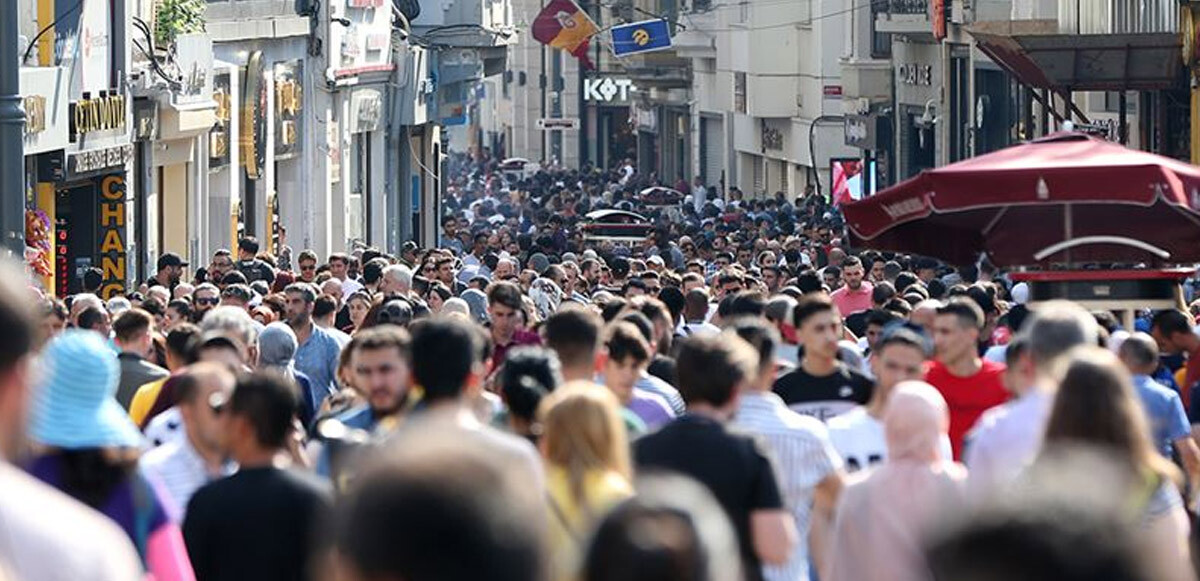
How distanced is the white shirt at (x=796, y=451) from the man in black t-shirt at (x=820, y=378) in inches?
66.1

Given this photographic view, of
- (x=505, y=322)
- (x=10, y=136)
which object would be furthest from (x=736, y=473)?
(x=10, y=136)

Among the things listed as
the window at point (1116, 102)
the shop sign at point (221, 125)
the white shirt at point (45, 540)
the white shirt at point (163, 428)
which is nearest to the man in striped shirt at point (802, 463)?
the white shirt at point (163, 428)

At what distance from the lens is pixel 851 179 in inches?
2112

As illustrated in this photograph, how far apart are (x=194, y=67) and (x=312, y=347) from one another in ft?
63.6

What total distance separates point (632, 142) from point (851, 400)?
85543 mm

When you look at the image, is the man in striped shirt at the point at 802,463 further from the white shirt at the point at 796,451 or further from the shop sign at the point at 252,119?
the shop sign at the point at 252,119

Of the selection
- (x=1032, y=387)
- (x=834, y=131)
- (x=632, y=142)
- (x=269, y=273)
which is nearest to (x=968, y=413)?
(x=1032, y=387)

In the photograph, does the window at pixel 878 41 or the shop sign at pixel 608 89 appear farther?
the shop sign at pixel 608 89

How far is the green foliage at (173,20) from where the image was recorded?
33625 millimetres

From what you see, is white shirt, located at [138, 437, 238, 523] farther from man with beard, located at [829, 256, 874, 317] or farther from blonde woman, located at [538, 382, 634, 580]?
man with beard, located at [829, 256, 874, 317]

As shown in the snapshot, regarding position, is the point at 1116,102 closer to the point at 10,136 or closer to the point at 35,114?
the point at 35,114

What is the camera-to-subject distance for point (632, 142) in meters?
95.7

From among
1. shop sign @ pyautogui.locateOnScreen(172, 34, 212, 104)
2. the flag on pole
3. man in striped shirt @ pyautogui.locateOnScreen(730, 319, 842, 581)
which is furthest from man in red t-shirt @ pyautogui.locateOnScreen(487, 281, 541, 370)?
the flag on pole

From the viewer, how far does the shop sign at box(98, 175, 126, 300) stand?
31672 millimetres
